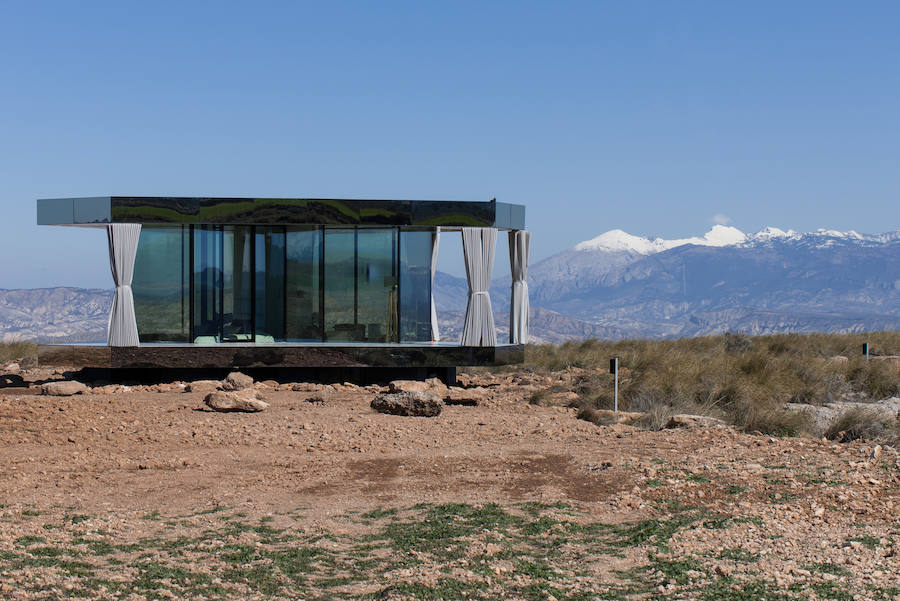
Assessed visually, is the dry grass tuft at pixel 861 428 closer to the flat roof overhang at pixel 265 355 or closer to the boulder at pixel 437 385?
the boulder at pixel 437 385

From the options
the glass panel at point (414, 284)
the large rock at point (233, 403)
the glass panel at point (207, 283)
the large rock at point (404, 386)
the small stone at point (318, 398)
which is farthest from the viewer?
the glass panel at point (414, 284)

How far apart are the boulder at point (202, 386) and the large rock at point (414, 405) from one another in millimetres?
4182

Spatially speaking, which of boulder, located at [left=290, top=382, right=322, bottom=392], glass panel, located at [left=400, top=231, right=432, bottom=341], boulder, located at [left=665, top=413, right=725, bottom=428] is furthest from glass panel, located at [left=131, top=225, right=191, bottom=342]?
boulder, located at [left=665, top=413, right=725, bottom=428]

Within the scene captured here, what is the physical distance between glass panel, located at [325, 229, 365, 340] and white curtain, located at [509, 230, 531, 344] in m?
2.95

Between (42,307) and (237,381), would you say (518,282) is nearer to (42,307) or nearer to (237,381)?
(237,381)

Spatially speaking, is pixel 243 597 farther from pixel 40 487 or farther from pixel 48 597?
pixel 40 487

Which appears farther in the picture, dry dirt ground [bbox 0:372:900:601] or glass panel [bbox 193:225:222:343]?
glass panel [bbox 193:225:222:343]

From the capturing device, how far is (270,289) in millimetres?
17906

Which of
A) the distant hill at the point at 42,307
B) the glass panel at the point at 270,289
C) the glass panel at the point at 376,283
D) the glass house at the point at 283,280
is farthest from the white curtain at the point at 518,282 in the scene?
the distant hill at the point at 42,307

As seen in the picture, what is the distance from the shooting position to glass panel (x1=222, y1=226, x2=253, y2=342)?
58.4 ft

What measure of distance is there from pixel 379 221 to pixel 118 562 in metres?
11.8

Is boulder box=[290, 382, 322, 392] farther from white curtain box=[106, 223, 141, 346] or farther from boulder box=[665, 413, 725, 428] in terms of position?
boulder box=[665, 413, 725, 428]

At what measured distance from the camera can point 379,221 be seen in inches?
690

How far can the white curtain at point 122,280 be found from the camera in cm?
1695
